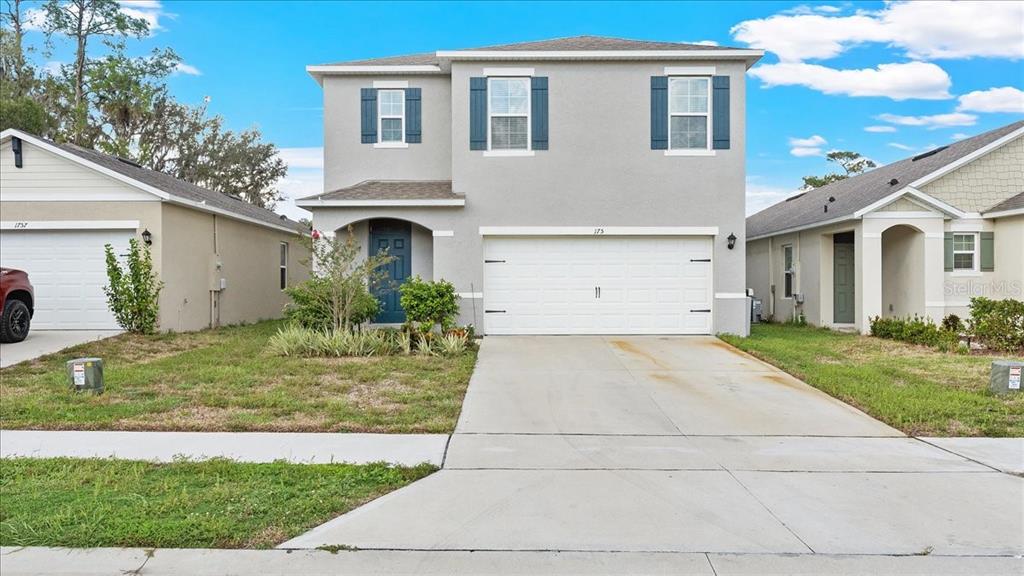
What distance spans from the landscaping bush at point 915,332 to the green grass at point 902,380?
27 cm

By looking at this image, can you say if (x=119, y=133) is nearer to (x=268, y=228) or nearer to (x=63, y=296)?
(x=268, y=228)

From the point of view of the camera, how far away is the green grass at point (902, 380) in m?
7.39

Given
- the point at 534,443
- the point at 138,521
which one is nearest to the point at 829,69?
the point at 534,443

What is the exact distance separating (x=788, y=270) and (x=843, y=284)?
2160 millimetres

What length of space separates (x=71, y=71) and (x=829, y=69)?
33.5m

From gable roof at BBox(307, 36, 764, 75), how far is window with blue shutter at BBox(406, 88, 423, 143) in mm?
625

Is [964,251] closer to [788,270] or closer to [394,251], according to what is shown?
[788,270]

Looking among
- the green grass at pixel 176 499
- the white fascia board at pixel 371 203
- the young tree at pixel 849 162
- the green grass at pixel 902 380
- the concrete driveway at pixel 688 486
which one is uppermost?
the young tree at pixel 849 162

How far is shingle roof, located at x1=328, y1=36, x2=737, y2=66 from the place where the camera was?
14680 mm

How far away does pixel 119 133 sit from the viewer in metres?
33.7

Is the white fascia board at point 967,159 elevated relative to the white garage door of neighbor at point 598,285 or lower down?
elevated

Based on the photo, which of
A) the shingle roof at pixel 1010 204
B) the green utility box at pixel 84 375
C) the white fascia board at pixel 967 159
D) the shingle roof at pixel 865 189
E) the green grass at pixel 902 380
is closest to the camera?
the green grass at pixel 902 380

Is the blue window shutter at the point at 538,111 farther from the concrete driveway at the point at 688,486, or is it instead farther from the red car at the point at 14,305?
the red car at the point at 14,305

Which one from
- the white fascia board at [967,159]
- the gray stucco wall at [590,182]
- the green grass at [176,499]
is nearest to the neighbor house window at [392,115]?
the gray stucco wall at [590,182]
